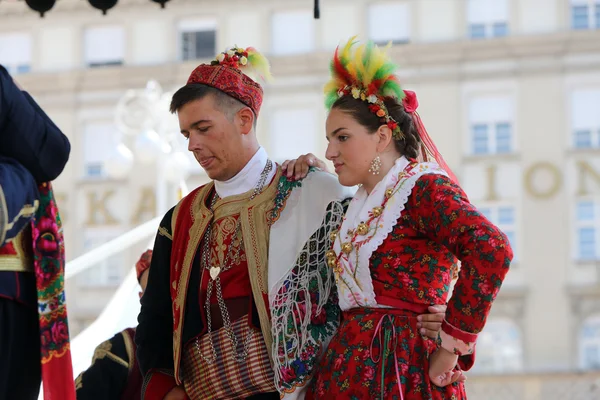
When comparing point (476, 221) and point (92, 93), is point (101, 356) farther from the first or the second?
point (92, 93)

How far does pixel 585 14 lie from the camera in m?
22.0

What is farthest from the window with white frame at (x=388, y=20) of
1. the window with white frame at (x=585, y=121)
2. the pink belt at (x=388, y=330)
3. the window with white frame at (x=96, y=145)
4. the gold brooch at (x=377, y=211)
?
the pink belt at (x=388, y=330)

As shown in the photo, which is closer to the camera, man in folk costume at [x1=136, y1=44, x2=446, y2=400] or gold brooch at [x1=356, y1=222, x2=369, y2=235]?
gold brooch at [x1=356, y1=222, x2=369, y2=235]

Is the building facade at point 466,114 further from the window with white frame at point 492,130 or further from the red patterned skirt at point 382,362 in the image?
the red patterned skirt at point 382,362

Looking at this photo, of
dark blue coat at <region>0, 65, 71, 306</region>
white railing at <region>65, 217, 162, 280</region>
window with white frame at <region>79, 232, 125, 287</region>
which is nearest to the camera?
dark blue coat at <region>0, 65, 71, 306</region>

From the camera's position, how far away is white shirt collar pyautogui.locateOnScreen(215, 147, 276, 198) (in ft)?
9.80

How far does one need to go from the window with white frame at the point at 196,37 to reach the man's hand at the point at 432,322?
2087 centimetres

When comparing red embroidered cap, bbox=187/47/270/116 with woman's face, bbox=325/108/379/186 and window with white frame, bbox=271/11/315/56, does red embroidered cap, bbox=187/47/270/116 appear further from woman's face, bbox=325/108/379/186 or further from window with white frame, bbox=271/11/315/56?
window with white frame, bbox=271/11/315/56

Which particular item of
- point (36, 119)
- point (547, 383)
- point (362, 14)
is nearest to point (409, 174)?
point (36, 119)

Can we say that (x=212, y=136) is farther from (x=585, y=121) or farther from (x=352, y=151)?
(x=585, y=121)

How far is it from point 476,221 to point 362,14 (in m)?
20.5

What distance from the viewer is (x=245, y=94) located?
3.02 m

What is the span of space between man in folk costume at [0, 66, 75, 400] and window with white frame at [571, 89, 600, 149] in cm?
2000

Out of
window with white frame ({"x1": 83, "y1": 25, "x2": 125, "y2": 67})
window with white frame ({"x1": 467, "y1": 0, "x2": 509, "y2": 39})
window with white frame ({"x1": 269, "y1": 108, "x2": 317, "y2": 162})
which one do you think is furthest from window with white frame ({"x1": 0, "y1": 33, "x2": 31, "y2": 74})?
window with white frame ({"x1": 467, "y1": 0, "x2": 509, "y2": 39})
